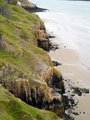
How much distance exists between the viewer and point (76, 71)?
191 ft

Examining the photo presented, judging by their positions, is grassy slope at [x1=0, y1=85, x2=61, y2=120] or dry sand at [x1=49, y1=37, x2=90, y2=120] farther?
dry sand at [x1=49, y1=37, x2=90, y2=120]

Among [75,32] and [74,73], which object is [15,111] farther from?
[75,32]

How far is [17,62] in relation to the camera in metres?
41.3

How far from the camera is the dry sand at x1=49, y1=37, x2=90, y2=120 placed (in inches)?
1625

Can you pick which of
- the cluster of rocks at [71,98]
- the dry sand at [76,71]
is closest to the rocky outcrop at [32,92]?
the cluster of rocks at [71,98]

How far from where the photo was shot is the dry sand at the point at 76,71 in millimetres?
41287

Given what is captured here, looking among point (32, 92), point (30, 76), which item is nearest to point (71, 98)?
point (30, 76)

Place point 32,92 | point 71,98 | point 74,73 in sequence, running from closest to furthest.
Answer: point 32,92 → point 71,98 → point 74,73

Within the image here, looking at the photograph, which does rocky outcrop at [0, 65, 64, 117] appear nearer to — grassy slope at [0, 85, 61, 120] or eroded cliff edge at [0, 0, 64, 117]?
eroded cliff edge at [0, 0, 64, 117]

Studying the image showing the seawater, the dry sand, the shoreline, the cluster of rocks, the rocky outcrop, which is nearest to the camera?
the rocky outcrop

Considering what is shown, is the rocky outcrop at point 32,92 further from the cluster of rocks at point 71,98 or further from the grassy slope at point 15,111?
the grassy slope at point 15,111

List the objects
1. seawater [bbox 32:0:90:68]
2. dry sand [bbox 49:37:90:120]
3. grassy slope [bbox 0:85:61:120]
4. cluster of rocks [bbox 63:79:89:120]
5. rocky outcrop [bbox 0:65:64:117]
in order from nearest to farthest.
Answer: grassy slope [bbox 0:85:61:120], rocky outcrop [bbox 0:65:64:117], cluster of rocks [bbox 63:79:89:120], dry sand [bbox 49:37:90:120], seawater [bbox 32:0:90:68]

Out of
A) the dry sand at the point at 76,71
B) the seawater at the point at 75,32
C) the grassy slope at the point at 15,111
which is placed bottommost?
the seawater at the point at 75,32

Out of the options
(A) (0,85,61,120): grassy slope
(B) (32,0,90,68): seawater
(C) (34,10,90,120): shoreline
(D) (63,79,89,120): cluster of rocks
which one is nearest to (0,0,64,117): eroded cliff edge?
(D) (63,79,89,120): cluster of rocks
